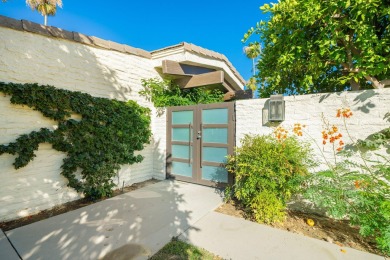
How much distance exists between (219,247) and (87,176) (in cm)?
307

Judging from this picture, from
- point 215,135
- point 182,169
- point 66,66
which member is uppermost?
point 66,66

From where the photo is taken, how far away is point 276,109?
3484 mm

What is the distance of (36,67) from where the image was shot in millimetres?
3473

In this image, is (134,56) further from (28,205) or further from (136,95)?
(28,205)

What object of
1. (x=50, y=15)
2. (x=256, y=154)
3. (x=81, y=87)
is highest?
(x=50, y=15)

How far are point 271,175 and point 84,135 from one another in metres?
3.64

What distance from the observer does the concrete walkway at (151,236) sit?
227 centimetres

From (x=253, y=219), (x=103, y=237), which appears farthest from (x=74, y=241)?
(x=253, y=219)

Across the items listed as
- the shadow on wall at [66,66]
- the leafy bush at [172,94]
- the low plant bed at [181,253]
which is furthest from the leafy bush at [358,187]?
the shadow on wall at [66,66]

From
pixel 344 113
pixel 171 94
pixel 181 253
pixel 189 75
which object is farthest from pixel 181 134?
pixel 344 113

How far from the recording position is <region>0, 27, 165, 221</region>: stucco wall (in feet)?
10.3

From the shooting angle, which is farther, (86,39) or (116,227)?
(86,39)

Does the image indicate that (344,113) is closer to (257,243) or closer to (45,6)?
(257,243)

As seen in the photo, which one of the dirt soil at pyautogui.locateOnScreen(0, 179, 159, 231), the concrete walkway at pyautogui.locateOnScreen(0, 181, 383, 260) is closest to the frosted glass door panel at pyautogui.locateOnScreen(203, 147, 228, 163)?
the concrete walkway at pyautogui.locateOnScreen(0, 181, 383, 260)
